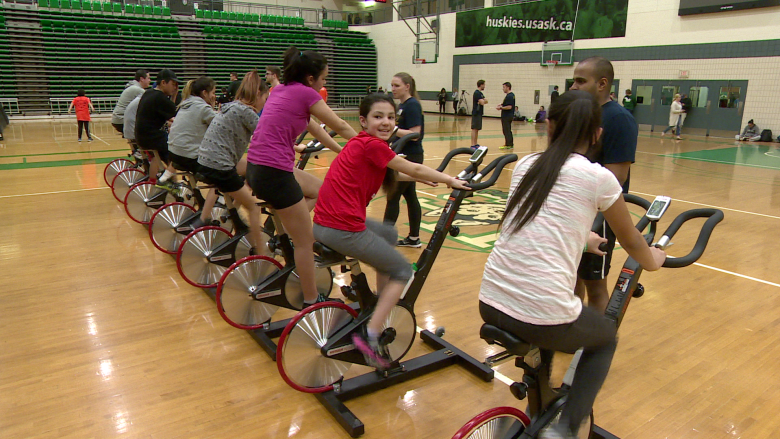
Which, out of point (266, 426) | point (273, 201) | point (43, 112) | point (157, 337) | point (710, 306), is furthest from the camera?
point (43, 112)

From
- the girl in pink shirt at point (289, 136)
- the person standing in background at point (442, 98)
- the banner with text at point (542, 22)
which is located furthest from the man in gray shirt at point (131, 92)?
the person standing in background at point (442, 98)

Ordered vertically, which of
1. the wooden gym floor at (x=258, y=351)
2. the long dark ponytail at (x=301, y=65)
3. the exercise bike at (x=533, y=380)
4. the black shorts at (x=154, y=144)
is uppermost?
the long dark ponytail at (x=301, y=65)

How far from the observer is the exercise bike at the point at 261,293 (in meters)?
3.10

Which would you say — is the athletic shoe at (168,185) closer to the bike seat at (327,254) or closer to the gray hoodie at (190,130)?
the gray hoodie at (190,130)

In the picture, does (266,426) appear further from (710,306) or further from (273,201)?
(710,306)

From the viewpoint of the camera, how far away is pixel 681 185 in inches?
316

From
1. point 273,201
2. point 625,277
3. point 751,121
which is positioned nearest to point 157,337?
point 273,201

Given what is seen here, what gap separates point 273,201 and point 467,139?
37.9ft

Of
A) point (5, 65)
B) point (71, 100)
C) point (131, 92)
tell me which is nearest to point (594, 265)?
point (131, 92)

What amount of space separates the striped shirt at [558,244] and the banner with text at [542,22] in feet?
59.2

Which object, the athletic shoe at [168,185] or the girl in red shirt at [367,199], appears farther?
the athletic shoe at [168,185]

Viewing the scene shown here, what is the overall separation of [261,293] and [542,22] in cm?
1936

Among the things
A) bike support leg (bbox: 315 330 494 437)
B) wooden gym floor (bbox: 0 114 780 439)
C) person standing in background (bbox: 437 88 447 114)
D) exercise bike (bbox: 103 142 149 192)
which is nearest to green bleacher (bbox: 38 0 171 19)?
person standing in background (bbox: 437 88 447 114)

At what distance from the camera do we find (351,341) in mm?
2488
